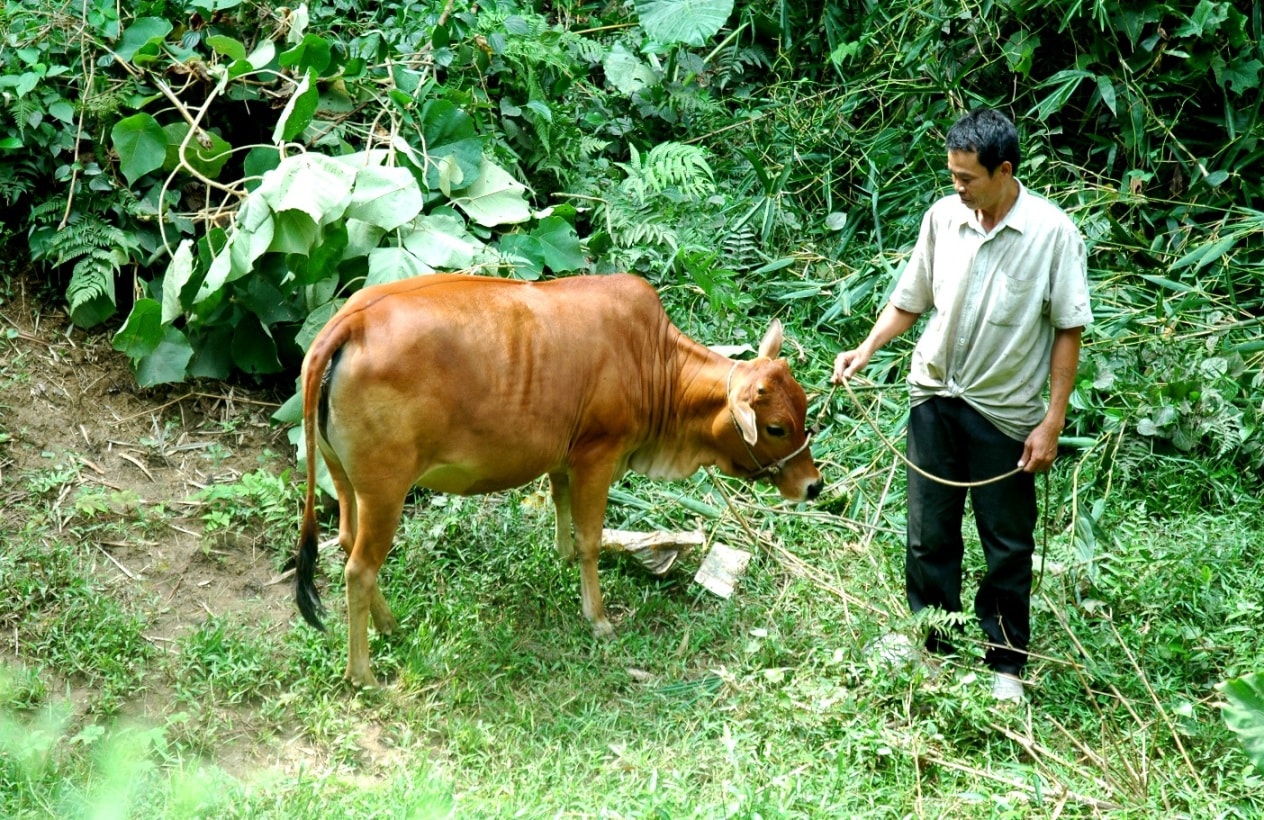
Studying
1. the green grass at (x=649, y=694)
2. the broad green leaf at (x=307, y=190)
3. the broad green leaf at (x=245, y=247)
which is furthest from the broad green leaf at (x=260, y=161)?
the green grass at (x=649, y=694)

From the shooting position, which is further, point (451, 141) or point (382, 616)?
point (451, 141)

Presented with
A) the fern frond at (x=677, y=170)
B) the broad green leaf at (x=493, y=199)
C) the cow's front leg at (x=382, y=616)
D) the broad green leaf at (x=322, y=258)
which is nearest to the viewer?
the cow's front leg at (x=382, y=616)

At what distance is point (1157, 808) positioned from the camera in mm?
4332

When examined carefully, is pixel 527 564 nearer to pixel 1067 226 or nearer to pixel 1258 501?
pixel 1067 226

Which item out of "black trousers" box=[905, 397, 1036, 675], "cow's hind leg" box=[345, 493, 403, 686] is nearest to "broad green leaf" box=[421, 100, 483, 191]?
"cow's hind leg" box=[345, 493, 403, 686]

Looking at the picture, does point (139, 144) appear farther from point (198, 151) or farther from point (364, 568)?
point (364, 568)

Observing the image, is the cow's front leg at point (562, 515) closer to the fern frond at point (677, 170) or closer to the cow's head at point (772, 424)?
the cow's head at point (772, 424)

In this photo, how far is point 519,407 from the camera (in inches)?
204

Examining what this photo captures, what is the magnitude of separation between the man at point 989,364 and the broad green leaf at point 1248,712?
119cm

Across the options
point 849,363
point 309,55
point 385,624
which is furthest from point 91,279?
point 849,363

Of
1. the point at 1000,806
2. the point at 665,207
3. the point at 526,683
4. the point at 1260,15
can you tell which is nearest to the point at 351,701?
the point at 526,683

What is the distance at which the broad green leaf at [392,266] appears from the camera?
6020mm

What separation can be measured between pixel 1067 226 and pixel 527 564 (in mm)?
2756

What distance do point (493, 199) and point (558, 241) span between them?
1.34 ft
